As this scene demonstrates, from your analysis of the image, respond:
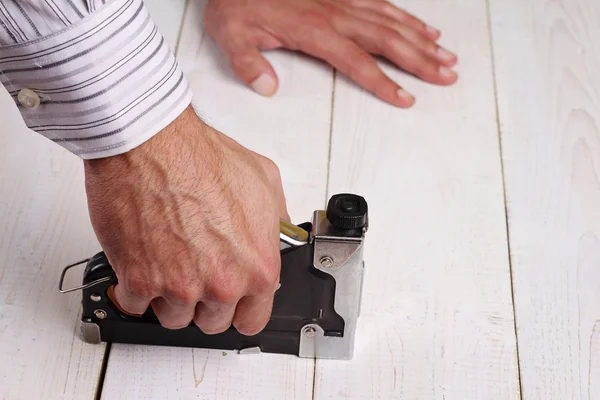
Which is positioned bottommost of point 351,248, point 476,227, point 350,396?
point 350,396

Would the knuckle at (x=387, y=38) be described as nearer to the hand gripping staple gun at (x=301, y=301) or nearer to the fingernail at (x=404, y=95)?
the fingernail at (x=404, y=95)

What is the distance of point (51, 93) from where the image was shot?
2.48 ft

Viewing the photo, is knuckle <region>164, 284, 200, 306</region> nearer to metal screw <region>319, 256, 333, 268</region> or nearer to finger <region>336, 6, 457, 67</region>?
metal screw <region>319, 256, 333, 268</region>

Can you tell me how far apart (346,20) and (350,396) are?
67 cm

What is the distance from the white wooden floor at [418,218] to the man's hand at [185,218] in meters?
0.21

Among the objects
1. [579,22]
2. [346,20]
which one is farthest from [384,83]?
[579,22]

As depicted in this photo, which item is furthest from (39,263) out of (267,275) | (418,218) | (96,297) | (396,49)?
(396,49)

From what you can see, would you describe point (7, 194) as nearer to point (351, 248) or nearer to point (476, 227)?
point (351, 248)

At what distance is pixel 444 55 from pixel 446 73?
44 mm

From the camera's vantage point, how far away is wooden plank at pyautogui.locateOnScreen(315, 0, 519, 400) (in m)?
1.02

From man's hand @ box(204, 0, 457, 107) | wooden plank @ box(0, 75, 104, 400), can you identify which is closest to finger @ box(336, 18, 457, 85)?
man's hand @ box(204, 0, 457, 107)

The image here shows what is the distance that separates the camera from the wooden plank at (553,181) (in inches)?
41.1

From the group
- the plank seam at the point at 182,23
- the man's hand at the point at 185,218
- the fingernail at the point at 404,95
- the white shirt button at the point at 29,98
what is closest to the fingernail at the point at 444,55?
the fingernail at the point at 404,95

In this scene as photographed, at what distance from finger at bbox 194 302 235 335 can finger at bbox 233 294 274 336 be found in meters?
0.01
